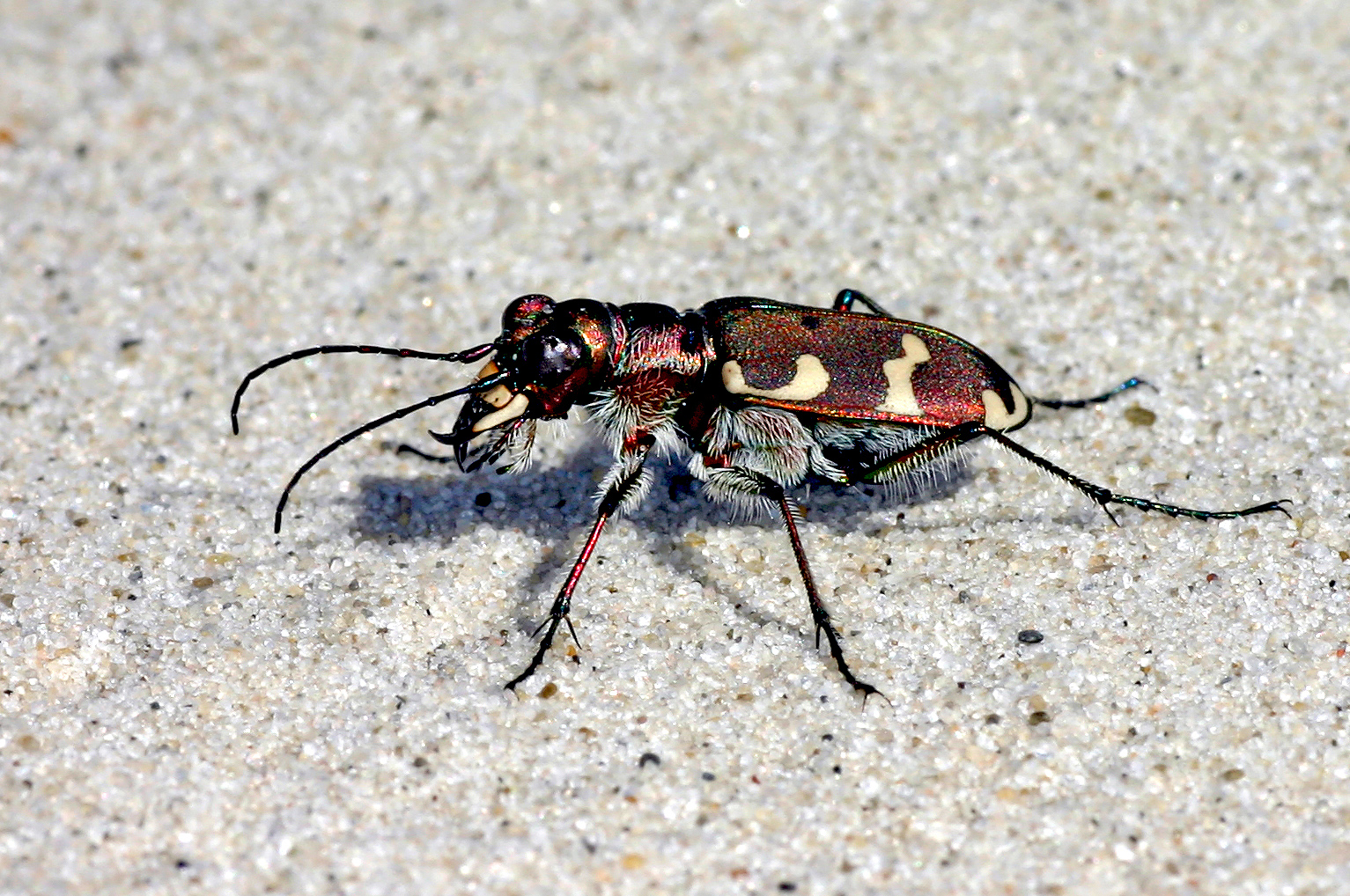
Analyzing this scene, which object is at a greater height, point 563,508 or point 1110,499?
point 1110,499

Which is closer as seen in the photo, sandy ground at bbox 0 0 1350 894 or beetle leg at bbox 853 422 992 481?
sandy ground at bbox 0 0 1350 894

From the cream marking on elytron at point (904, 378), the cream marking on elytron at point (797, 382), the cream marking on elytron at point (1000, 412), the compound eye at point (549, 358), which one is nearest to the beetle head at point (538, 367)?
the compound eye at point (549, 358)

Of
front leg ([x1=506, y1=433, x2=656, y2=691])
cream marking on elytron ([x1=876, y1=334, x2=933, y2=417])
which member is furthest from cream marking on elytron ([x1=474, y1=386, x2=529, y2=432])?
cream marking on elytron ([x1=876, y1=334, x2=933, y2=417])

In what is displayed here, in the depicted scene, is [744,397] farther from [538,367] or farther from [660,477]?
[660,477]

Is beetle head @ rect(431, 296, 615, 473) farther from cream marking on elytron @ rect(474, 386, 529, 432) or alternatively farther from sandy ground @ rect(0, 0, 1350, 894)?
sandy ground @ rect(0, 0, 1350, 894)

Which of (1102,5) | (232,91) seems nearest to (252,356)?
(232,91)

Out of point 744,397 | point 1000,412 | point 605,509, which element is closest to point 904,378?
point 1000,412
